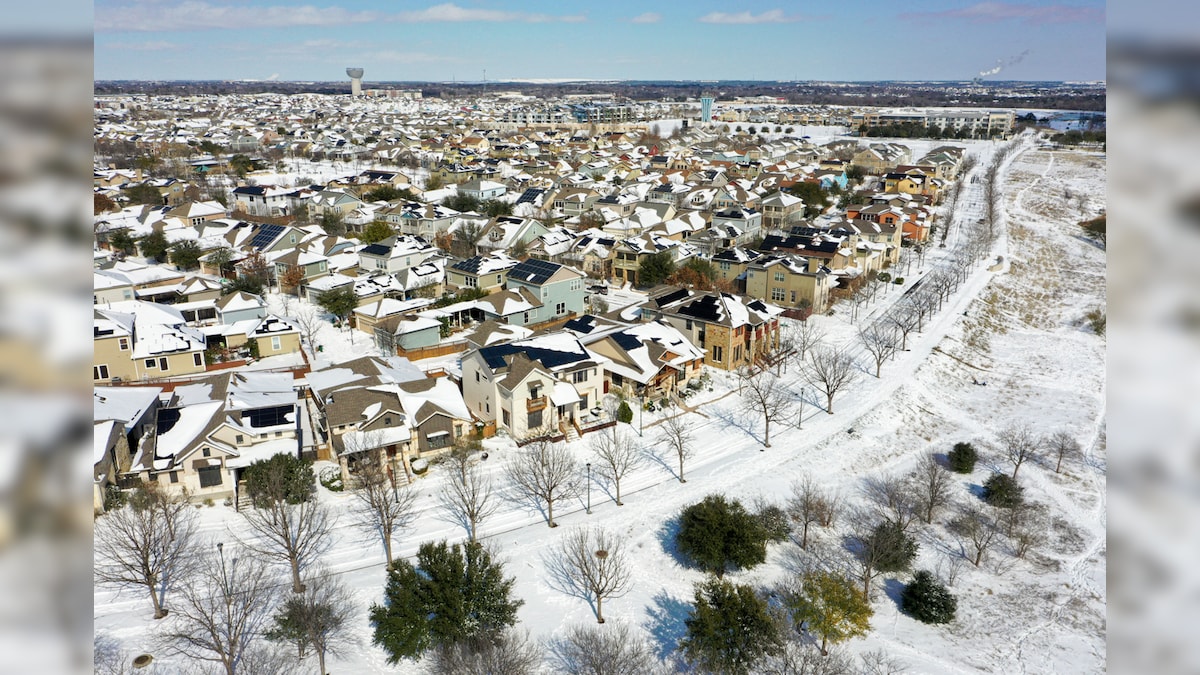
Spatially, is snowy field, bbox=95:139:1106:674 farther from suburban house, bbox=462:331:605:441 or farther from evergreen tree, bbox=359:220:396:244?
evergreen tree, bbox=359:220:396:244

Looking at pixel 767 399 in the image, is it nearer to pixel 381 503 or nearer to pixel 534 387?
pixel 534 387

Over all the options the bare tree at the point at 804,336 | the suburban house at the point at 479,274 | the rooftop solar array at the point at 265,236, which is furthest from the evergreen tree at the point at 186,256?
the bare tree at the point at 804,336

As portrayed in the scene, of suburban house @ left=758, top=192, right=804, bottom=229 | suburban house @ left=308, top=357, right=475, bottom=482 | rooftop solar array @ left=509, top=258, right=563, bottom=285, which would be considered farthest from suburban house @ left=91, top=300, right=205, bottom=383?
suburban house @ left=758, top=192, right=804, bottom=229

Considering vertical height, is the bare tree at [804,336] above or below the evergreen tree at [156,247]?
below

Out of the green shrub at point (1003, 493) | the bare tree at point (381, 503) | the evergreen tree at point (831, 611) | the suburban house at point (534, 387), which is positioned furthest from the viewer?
the suburban house at point (534, 387)

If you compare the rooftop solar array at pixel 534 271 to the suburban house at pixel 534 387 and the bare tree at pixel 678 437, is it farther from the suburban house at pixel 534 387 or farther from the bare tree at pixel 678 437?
the bare tree at pixel 678 437

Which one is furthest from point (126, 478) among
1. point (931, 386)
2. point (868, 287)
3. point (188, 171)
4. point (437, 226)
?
point (188, 171)
